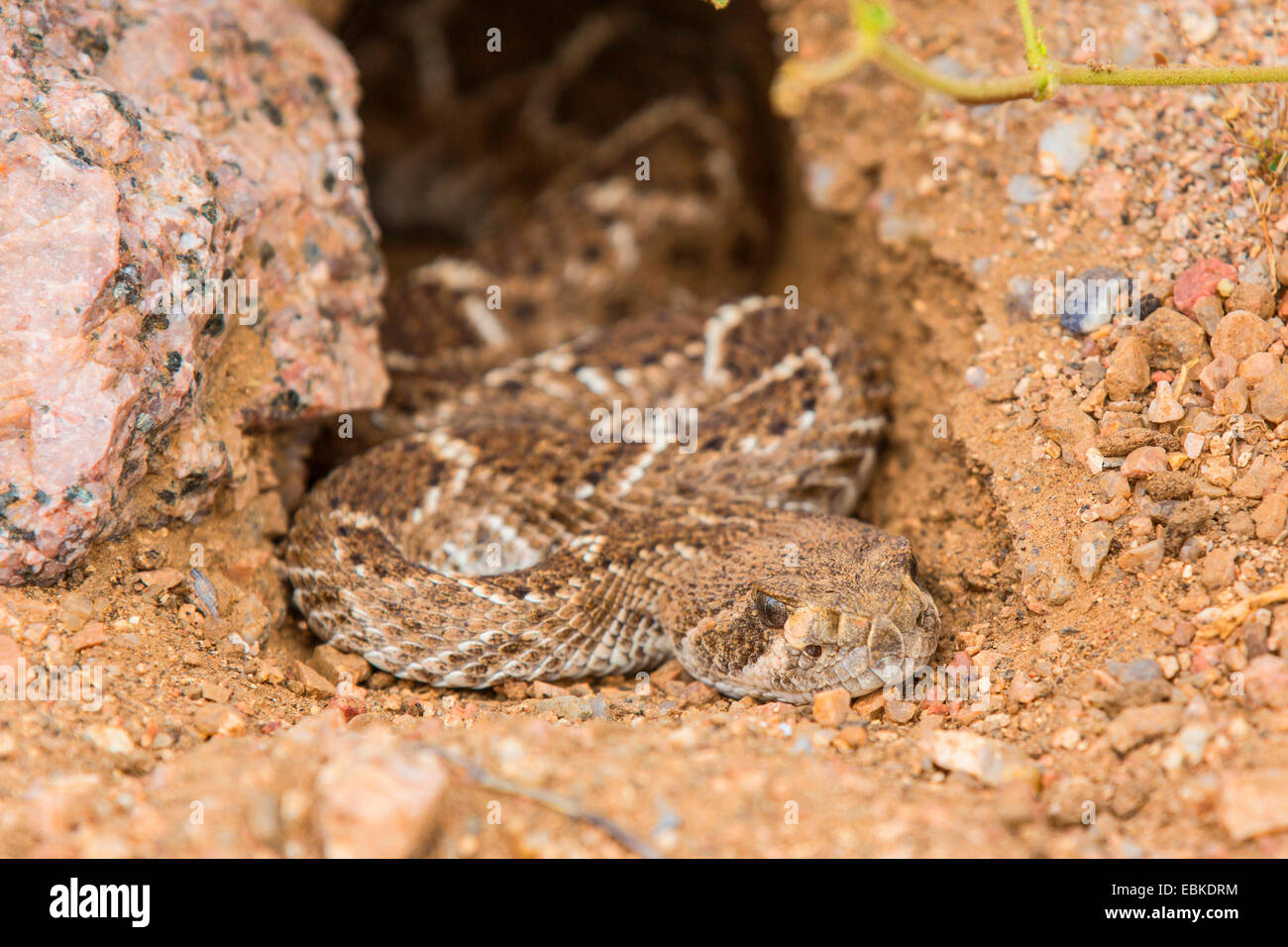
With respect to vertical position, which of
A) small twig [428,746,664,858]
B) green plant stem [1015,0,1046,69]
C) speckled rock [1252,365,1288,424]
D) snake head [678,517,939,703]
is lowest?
small twig [428,746,664,858]

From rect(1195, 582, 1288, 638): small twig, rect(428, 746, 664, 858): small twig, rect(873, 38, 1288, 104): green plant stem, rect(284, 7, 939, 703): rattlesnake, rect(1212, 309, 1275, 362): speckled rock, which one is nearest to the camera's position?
rect(428, 746, 664, 858): small twig

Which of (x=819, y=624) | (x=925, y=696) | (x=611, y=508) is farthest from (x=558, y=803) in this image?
(x=611, y=508)

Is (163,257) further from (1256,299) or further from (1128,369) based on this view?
(1256,299)

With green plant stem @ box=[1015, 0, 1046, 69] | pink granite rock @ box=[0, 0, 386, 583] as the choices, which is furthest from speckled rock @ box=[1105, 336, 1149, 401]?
pink granite rock @ box=[0, 0, 386, 583]

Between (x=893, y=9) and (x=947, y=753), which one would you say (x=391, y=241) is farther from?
(x=947, y=753)

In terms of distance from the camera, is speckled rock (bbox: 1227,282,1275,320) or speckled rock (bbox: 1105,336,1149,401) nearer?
speckled rock (bbox: 1227,282,1275,320)

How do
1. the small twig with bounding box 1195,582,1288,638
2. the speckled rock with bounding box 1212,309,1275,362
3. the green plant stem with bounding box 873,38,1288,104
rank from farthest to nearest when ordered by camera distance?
the speckled rock with bounding box 1212,309,1275,362 → the green plant stem with bounding box 873,38,1288,104 → the small twig with bounding box 1195,582,1288,638

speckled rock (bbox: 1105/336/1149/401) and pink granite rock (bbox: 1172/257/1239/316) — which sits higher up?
pink granite rock (bbox: 1172/257/1239/316)

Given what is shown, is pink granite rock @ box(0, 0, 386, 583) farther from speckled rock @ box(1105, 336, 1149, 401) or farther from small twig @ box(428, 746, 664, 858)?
speckled rock @ box(1105, 336, 1149, 401)
